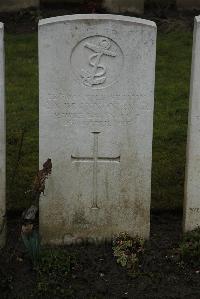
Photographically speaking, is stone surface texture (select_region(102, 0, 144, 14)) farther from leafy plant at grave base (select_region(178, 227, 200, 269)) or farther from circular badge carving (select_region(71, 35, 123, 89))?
leafy plant at grave base (select_region(178, 227, 200, 269))

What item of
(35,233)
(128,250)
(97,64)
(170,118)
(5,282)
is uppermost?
(97,64)

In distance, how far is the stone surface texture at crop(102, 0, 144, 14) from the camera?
1238cm

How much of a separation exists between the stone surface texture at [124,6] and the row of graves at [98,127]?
7.03 meters

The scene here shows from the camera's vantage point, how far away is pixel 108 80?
18.1 ft

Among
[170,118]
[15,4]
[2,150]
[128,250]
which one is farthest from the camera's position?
[15,4]

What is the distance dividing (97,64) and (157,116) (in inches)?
123

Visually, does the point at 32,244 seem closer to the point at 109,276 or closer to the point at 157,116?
the point at 109,276

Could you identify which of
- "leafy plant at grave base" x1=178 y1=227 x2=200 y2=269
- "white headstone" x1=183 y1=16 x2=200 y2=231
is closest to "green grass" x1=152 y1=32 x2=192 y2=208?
"white headstone" x1=183 y1=16 x2=200 y2=231

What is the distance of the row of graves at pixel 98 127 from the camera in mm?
5402

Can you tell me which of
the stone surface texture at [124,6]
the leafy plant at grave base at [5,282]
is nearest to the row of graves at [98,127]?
the leafy plant at grave base at [5,282]

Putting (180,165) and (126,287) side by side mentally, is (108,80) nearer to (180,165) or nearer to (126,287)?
(126,287)

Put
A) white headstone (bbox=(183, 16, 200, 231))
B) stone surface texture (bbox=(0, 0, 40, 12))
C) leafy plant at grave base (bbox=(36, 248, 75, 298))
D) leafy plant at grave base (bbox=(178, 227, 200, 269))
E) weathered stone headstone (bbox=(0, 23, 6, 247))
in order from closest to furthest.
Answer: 1. leafy plant at grave base (bbox=(36, 248, 75, 298))
2. weathered stone headstone (bbox=(0, 23, 6, 247))
3. white headstone (bbox=(183, 16, 200, 231))
4. leafy plant at grave base (bbox=(178, 227, 200, 269))
5. stone surface texture (bbox=(0, 0, 40, 12))

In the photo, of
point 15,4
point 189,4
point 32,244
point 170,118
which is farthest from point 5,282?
point 189,4

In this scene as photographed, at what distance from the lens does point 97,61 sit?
17.9 ft
